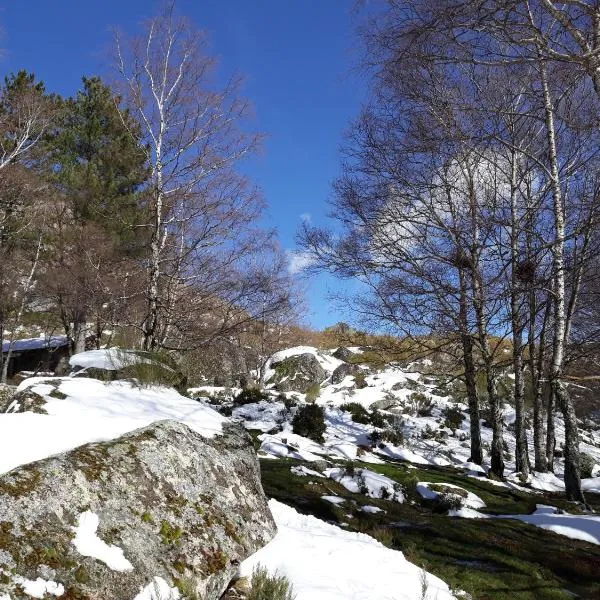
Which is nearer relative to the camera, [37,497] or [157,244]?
[37,497]

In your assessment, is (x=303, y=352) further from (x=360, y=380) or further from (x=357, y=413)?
(x=357, y=413)

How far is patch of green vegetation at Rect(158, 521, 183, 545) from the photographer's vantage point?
2.44m

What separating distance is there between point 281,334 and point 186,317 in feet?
54.9

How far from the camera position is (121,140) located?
17.8 metres

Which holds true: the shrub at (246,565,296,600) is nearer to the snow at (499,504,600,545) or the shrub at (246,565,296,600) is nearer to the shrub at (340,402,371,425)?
the snow at (499,504,600,545)

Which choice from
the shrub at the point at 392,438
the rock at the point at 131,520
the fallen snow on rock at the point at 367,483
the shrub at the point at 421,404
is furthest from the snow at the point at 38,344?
the rock at the point at 131,520

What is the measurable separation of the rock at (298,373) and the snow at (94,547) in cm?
1880

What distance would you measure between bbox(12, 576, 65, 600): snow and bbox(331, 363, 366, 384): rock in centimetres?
1990

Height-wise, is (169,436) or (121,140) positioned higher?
(121,140)

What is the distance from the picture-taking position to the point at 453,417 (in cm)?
1802

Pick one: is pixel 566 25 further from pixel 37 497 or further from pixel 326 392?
pixel 326 392

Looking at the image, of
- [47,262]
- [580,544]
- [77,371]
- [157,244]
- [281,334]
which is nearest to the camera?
[77,371]

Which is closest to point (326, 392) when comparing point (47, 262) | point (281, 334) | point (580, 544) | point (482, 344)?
point (281, 334)

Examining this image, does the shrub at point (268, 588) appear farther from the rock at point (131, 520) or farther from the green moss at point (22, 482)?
the green moss at point (22, 482)
